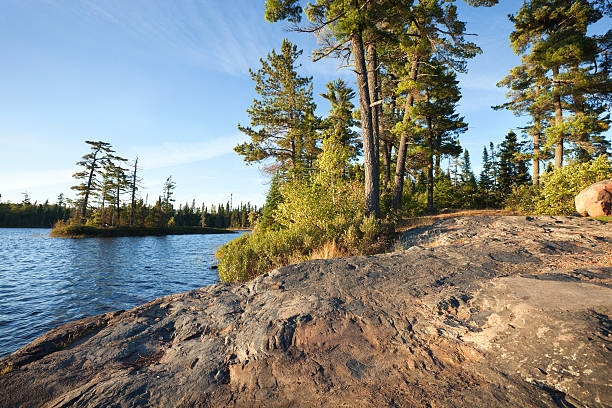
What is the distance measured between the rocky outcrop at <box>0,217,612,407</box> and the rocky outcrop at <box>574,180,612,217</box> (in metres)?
6.86

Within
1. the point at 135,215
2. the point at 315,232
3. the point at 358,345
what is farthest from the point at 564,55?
the point at 135,215

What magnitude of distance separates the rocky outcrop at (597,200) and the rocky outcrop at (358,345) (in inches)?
270

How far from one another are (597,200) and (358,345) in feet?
41.0

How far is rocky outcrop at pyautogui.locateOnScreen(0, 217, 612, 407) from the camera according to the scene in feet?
7.51

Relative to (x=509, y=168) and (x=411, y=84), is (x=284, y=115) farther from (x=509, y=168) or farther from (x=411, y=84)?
(x=509, y=168)

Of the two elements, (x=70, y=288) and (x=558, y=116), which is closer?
(x=70, y=288)

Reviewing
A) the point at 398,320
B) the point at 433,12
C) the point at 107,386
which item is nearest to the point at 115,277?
the point at 107,386

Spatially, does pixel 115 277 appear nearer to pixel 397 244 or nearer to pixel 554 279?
pixel 397 244

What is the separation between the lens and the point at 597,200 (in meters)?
9.53

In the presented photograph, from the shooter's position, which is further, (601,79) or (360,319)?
(601,79)

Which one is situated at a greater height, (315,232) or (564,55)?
(564,55)

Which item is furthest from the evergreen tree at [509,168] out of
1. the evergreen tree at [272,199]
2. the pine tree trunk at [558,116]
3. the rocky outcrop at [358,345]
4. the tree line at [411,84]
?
the rocky outcrop at [358,345]

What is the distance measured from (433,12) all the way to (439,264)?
566 inches

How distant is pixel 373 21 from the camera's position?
1098 cm
